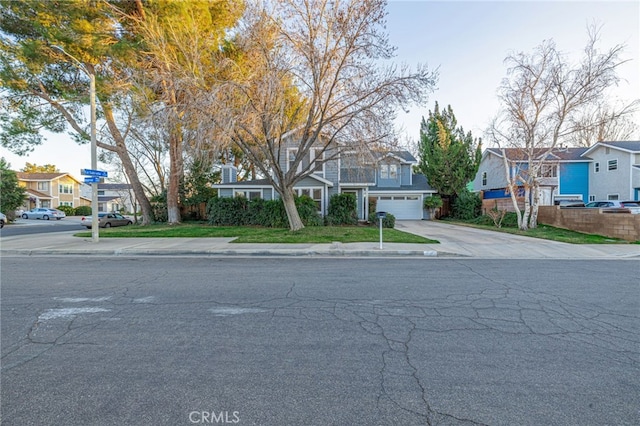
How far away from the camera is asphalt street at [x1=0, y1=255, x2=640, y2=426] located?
2.44 metres

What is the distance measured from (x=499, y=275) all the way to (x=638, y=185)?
30444mm

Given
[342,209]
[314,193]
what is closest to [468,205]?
[342,209]

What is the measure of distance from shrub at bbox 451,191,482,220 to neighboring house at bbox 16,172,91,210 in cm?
5324

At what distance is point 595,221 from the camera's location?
1502 cm

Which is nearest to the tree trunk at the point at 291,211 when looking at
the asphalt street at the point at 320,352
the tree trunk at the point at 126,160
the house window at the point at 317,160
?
the house window at the point at 317,160

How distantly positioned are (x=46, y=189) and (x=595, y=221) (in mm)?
69392

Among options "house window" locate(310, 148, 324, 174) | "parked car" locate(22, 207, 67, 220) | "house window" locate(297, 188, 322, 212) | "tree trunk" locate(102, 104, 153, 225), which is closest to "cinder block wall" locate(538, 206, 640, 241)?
"house window" locate(310, 148, 324, 174)

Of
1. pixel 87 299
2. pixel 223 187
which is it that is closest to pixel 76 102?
pixel 223 187

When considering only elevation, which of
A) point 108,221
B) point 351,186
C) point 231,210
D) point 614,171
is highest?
point 614,171

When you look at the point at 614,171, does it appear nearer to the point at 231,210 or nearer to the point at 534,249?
the point at 534,249

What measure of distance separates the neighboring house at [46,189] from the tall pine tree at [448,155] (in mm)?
50821

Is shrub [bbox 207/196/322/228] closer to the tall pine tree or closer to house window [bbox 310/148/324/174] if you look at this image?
house window [bbox 310/148/324/174]

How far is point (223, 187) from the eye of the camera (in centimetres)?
2191

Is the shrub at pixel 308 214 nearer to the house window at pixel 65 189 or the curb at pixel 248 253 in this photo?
the curb at pixel 248 253
